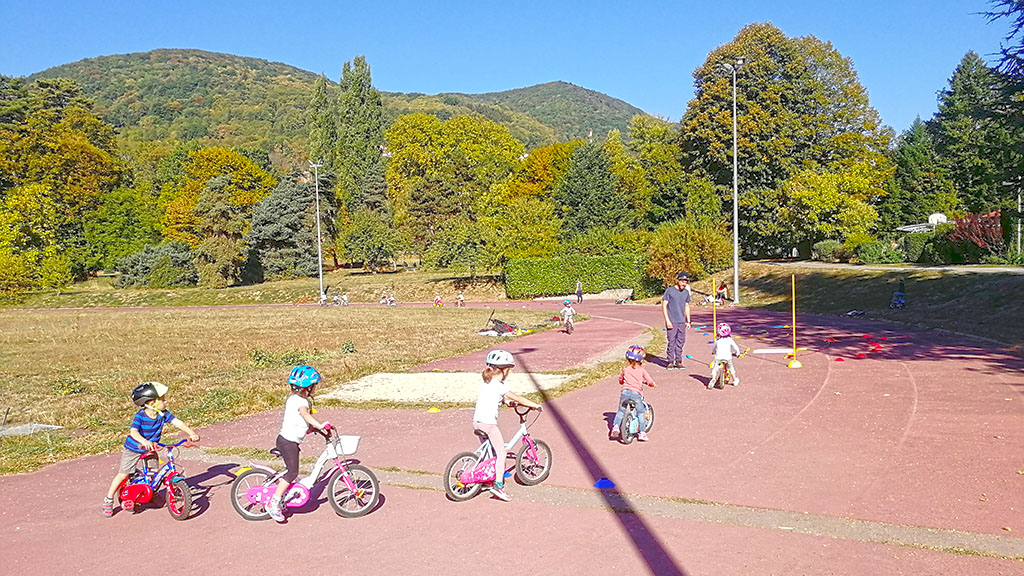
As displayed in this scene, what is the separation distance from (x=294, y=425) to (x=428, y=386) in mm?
8471

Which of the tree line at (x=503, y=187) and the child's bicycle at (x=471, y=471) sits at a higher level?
the tree line at (x=503, y=187)

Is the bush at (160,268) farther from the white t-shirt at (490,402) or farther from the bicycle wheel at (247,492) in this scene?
the white t-shirt at (490,402)

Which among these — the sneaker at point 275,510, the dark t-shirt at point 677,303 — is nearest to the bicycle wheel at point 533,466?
the sneaker at point 275,510

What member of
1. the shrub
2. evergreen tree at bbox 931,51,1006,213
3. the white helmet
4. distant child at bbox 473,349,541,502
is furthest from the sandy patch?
evergreen tree at bbox 931,51,1006,213

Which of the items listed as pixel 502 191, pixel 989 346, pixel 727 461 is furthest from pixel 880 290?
pixel 502 191

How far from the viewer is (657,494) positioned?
7680mm

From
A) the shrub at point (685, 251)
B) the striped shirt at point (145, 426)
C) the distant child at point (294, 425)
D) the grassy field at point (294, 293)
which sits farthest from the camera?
the grassy field at point (294, 293)

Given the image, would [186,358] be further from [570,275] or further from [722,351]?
[570,275]

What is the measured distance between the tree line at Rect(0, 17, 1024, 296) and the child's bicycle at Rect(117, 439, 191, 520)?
34.6 metres

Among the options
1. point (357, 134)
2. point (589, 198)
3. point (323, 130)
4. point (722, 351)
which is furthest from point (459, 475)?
point (323, 130)

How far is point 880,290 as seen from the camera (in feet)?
95.3

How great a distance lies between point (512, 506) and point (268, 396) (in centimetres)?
838

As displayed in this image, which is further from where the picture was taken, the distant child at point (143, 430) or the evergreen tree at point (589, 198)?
the evergreen tree at point (589, 198)

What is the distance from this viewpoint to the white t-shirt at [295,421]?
7.00 meters
